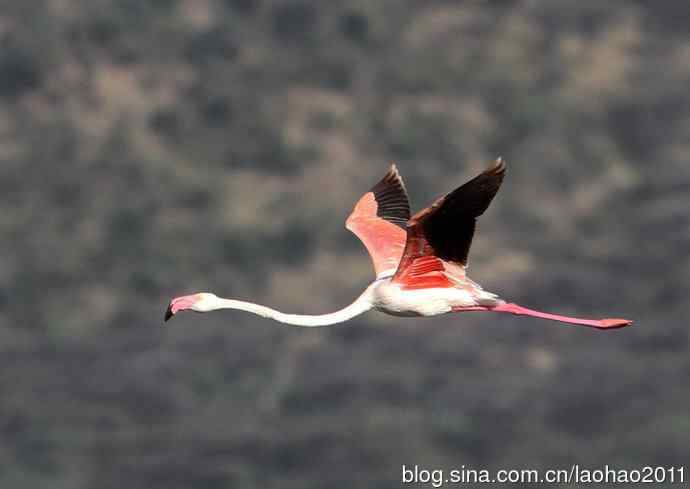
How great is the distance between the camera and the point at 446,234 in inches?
831

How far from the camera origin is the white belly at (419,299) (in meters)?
22.2

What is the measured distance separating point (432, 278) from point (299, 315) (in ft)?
6.50

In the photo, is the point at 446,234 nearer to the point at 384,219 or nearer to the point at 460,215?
the point at 460,215

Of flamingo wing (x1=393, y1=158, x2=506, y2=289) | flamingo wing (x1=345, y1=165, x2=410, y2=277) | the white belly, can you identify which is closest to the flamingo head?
the white belly

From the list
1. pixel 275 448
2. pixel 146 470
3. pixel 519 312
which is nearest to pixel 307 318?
pixel 519 312

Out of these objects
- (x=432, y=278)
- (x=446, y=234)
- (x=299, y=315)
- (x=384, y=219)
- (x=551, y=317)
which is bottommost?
(x=299, y=315)

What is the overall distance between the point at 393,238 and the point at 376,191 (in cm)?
130

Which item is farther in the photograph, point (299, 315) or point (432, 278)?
point (432, 278)

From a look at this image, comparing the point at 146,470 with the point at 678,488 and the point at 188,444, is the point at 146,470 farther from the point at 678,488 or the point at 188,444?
the point at 678,488

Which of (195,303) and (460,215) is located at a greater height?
(460,215)

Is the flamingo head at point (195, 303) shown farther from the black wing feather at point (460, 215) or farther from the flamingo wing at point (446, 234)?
the black wing feather at point (460, 215)

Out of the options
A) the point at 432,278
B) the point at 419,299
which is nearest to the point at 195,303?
the point at 419,299

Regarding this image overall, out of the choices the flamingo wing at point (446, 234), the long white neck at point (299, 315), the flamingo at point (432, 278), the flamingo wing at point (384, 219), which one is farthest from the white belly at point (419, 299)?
the flamingo wing at point (384, 219)

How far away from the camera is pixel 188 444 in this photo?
481ft
